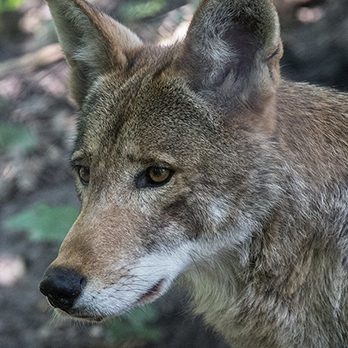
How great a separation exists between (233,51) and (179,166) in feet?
2.60

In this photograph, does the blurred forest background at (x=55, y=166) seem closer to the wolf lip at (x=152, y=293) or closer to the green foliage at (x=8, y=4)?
the green foliage at (x=8, y=4)

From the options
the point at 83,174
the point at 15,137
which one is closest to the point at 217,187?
the point at 83,174

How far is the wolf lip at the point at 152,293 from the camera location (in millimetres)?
4517

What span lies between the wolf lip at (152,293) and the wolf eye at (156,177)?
0.59 meters

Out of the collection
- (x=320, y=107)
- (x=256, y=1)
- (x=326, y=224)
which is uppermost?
(x=256, y=1)

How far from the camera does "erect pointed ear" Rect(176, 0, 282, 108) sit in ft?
14.0

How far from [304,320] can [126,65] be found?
80.5 inches

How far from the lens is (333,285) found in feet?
15.6

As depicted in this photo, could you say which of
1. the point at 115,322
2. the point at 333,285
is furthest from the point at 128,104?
the point at 115,322

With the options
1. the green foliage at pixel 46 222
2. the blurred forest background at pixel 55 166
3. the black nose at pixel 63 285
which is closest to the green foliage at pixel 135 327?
the blurred forest background at pixel 55 166

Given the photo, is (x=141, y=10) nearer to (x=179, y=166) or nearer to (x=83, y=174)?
(x=83, y=174)

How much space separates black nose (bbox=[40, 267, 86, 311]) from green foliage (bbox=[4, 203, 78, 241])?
2238 mm

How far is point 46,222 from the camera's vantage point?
6.69 m

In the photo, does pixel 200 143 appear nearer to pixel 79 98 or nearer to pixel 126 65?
pixel 126 65
